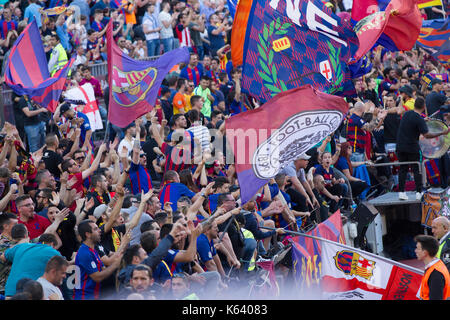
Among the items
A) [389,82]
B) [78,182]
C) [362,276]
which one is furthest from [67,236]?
[389,82]

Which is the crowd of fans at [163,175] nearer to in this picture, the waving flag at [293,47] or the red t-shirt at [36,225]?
the red t-shirt at [36,225]

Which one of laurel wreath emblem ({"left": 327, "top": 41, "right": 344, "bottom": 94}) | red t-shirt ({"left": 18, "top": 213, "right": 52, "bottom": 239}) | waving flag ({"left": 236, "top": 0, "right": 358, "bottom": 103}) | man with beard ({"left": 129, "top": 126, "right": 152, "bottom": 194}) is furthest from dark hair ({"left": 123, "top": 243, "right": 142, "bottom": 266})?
laurel wreath emblem ({"left": 327, "top": 41, "right": 344, "bottom": 94})

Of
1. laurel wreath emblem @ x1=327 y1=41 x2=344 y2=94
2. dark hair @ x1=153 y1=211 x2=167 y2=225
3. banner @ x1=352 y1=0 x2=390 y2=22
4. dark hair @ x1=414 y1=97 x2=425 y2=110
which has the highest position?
banner @ x1=352 y1=0 x2=390 y2=22

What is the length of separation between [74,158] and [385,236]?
6624 millimetres

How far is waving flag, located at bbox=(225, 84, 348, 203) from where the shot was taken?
959cm

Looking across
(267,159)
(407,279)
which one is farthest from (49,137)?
(407,279)

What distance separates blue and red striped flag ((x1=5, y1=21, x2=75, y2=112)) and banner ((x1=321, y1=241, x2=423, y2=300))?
5.12 m

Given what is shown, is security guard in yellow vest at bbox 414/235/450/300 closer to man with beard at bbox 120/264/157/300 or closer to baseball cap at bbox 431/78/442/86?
man with beard at bbox 120/264/157/300

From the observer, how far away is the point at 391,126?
17000 millimetres

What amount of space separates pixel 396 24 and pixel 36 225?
719cm

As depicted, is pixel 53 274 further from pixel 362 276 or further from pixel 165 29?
pixel 165 29

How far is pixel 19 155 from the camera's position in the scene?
11.8 m

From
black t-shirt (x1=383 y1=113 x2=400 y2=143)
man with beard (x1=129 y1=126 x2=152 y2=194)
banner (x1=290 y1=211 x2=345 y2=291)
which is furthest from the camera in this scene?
black t-shirt (x1=383 y1=113 x2=400 y2=143)
